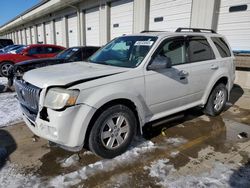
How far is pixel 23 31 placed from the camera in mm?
41156

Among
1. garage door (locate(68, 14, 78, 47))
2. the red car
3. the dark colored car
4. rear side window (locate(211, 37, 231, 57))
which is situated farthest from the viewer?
garage door (locate(68, 14, 78, 47))

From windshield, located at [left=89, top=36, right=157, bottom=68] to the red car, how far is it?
24.9 ft

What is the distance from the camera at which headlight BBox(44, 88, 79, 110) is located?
9.27ft

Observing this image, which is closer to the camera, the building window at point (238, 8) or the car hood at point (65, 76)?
the car hood at point (65, 76)

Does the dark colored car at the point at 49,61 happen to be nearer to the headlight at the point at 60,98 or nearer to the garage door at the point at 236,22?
the headlight at the point at 60,98

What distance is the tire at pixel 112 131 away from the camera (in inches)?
123

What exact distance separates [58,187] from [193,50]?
3337 mm

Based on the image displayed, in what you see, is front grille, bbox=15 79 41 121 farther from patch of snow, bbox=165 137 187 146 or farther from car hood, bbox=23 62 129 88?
patch of snow, bbox=165 137 187 146

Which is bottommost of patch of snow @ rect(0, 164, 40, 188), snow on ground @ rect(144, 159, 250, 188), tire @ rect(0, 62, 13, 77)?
patch of snow @ rect(0, 164, 40, 188)

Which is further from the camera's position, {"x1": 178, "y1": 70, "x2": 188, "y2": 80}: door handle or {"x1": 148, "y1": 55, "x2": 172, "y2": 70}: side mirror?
{"x1": 178, "y1": 70, "x2": 188, "y2": 80}: door handle

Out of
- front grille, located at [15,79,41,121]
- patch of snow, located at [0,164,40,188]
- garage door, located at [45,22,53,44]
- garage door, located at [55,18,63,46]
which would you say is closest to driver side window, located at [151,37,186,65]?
front grille, located at [15,79,41,121]

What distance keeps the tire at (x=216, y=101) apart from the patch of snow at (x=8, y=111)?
4236 millimetres

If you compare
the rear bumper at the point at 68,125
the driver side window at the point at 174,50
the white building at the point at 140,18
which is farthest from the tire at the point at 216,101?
the white building at the point at 140,18

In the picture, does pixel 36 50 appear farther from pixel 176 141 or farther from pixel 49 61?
pixel 176 141
